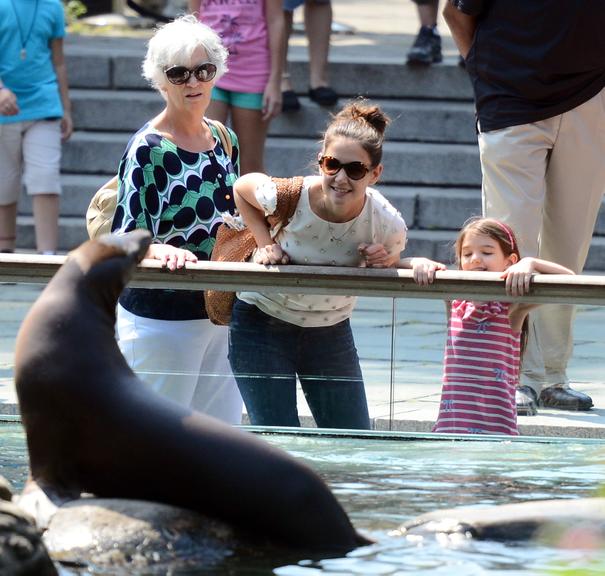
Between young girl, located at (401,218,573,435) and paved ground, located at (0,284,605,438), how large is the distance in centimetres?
5

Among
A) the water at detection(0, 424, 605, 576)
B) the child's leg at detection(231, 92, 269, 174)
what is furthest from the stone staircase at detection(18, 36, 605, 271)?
the water at detection(0, 424, 605, 576)

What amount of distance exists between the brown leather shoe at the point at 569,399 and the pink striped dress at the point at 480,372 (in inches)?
8.1

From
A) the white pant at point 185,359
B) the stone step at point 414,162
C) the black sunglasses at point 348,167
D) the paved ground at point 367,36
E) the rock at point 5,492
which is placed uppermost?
the black sunglasses at point 348,167

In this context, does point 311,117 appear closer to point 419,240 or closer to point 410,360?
point 419,240

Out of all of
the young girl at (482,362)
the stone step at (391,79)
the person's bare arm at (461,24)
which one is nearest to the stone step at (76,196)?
the stone step at (391,79)

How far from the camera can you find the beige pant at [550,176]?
625cm

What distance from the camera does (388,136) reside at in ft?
39.9

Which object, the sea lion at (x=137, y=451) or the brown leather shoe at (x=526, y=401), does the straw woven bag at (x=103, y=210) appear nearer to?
the brown leather shoe at (x=526, y=401)

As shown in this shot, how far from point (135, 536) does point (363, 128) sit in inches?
74.6

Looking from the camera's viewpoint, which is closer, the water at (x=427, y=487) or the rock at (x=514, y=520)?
the water at (x=427, y=487)

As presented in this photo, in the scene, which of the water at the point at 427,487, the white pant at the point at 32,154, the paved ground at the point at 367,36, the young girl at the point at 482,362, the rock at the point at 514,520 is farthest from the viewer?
the paved ground at the point at 367,36

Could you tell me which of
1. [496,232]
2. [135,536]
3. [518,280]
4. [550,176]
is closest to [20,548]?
[135,536]

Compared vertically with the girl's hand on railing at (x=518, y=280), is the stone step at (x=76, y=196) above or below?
below

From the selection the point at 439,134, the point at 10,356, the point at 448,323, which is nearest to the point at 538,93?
the point at 448,323
